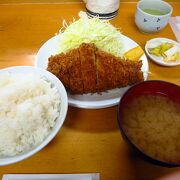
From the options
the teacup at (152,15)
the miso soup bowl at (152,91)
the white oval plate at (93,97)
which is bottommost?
the white oval plate at (93,97)

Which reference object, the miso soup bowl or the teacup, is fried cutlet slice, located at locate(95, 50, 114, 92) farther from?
the teacup

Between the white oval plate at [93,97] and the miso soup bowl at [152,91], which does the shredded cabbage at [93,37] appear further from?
the miso soup bowl at [152,91]

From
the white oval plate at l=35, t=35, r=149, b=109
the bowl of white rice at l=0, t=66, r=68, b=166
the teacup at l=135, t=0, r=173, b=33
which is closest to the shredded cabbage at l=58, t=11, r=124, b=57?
the white oval plate at l=35, t=35, r=149, b=109

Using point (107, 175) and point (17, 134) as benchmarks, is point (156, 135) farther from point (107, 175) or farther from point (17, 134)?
point (17, 134)

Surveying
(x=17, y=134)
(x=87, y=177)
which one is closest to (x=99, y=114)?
(x=87, y=177)

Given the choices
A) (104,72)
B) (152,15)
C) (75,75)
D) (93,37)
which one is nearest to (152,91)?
(104,72)

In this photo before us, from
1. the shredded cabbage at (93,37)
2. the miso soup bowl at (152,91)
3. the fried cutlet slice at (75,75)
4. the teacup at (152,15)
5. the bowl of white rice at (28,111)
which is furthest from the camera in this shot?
the teacup at (152,15)

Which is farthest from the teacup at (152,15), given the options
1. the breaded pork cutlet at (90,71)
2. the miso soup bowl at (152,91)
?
the miso soup bowl at (152,91)
